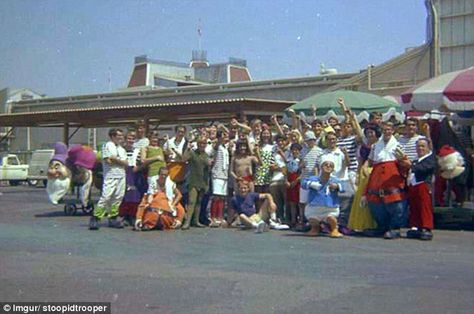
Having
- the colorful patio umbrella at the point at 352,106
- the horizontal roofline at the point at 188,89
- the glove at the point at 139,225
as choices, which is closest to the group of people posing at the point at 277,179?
the glove at the point at 139,225

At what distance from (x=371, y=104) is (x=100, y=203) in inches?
233

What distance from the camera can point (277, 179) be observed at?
1460 cm

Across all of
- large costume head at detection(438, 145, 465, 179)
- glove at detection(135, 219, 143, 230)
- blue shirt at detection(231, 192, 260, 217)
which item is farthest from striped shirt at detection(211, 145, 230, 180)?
large costume head at detection(438, 145, 465, 179)

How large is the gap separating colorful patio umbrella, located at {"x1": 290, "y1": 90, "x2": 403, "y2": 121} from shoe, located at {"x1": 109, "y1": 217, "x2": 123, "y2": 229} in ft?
15.6


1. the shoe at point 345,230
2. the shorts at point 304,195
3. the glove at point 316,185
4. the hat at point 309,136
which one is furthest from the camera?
the hat at point 309,136

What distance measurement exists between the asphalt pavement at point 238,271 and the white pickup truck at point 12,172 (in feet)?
86.1

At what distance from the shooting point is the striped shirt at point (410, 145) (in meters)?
12.6

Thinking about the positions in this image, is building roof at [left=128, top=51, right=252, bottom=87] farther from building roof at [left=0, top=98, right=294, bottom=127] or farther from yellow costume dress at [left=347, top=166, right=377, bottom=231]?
yellow costume dress at [left=347, top=166, right=377, bottom=231]

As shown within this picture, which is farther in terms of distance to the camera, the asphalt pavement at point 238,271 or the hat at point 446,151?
the hat at point 446,151

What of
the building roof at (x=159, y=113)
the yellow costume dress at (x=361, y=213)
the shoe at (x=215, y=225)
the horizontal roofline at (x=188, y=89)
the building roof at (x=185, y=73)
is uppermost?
the building roof at (x=185, y=73)

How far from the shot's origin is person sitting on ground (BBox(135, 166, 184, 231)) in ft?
45.4

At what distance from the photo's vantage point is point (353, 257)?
10.2m

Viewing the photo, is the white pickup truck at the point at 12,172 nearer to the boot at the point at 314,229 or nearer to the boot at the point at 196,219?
the boot at the point at 196,219

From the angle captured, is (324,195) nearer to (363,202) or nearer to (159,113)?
(363,202)
